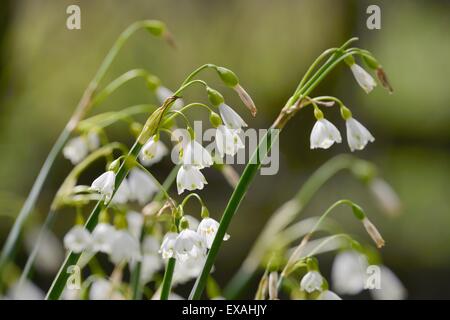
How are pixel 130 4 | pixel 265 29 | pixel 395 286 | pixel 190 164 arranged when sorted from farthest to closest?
1. pixel 265 29
2. pixel 130 4
3. pixel 395 286
4. pixel 190 164

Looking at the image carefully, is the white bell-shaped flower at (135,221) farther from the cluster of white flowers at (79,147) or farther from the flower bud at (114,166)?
the flower bud at (114,166)

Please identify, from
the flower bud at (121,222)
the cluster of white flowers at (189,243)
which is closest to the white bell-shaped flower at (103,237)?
the flower bud at (121,222)

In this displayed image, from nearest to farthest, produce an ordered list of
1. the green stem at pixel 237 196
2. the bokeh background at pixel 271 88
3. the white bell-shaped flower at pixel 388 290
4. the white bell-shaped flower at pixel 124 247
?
the green stem at pixel 237 196
the white bell-shaped flower at pixel 124 247
the white bell-shaped flower at pixel 388 290
the bokeh background at pixel 271 88

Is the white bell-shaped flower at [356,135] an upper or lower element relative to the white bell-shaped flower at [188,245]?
upper

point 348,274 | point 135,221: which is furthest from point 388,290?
point 135,221

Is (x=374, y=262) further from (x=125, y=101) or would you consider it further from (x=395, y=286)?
(x=125, y=101)

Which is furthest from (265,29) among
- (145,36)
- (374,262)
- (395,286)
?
(374,262)

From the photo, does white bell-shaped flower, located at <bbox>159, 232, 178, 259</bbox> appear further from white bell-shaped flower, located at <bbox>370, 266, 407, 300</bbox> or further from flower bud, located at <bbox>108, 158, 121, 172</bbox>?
white bell-shaped flower, located at <bbox>370, 266, 407, 300</bbox>
